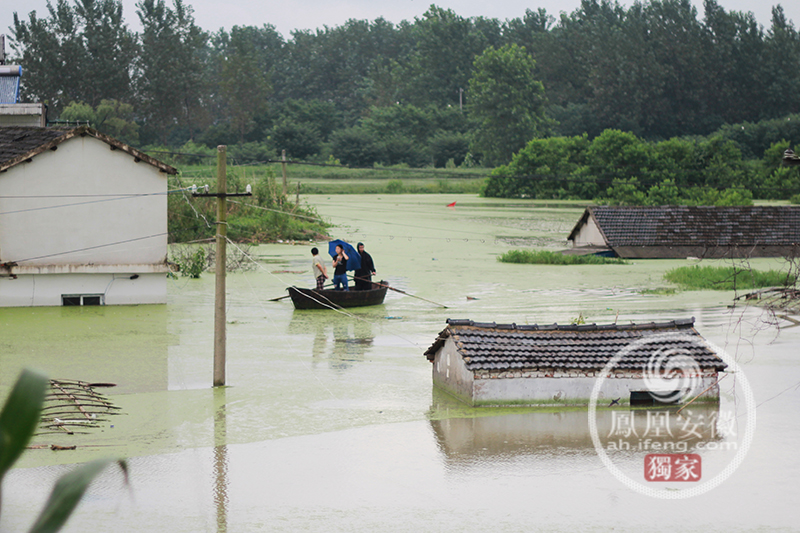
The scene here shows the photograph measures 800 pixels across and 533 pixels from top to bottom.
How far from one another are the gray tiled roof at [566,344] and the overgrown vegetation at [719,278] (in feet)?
41.4

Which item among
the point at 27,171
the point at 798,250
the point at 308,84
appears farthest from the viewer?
the point at 308,84

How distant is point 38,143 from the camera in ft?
76.0

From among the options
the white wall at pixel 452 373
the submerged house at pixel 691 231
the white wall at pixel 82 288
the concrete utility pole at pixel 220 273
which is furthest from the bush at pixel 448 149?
the concrete utility pole at pixel 220 273

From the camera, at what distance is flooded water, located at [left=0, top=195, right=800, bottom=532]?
9.45 meters

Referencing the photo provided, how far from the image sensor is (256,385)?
15172 mm

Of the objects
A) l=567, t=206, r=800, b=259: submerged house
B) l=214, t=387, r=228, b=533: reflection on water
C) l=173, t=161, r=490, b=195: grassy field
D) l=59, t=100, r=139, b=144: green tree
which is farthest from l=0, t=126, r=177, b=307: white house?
l=59, t=100, r=139, b=144: green tree

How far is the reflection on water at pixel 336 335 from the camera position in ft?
57.2

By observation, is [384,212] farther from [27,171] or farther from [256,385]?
[256,385]

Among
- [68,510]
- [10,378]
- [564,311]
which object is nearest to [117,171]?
[10,378]

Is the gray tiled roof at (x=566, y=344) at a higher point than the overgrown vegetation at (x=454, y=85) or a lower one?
lower

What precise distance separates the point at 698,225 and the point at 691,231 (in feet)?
1.53

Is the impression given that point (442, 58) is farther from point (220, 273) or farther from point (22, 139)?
point (220, 273)

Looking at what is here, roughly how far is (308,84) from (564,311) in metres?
102

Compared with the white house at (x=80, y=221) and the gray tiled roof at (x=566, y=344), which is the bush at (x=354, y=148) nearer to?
the white house at (x=80, y=221)
